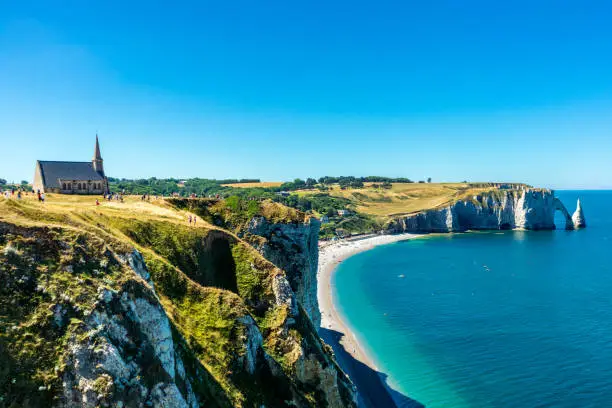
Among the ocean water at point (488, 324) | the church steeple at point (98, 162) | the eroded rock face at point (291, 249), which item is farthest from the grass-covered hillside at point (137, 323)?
the church steeple at point (98, 162)

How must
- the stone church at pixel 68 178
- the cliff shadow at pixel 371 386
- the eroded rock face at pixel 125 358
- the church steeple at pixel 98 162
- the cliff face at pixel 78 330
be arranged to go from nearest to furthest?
the cliff face at pixel 78 330 < the eroded rock face at pixel 125 358 < the cliff shadow at pixel 371 386 < the stone church at pixel 68 178 < the church steeple at pixel 98 162

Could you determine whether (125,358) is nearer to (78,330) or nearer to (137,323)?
(137,323)

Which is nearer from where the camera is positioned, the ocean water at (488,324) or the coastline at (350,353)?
the coastline at (350,353)

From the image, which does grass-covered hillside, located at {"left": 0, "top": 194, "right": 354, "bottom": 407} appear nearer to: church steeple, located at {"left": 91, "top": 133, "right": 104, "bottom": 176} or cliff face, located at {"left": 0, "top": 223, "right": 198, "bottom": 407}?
cliff face, located at {"left": 0, "top": 223, "right": 198, "bottom": 407}

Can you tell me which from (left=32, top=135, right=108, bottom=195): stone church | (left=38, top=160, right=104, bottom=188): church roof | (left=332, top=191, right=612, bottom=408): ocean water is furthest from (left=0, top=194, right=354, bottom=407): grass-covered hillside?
(left=38, top=160, right=104, bottom=188): church roof

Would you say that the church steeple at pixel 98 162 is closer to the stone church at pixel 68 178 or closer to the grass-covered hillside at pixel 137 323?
the stone church at pixel 68 178

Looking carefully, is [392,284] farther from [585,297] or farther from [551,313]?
[585,297]

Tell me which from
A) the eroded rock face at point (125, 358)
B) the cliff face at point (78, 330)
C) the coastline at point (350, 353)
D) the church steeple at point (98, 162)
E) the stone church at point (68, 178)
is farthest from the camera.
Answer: the church steeple at point (98, 162)
